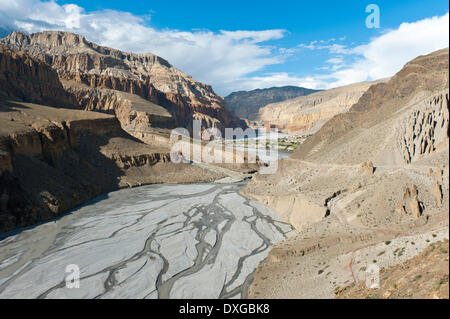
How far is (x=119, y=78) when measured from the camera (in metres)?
119

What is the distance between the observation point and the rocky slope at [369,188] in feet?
59.6

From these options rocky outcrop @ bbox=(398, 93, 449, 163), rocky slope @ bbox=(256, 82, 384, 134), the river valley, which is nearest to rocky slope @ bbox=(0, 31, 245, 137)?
rocky slope @ bbox=(256, 82, 384, 134)

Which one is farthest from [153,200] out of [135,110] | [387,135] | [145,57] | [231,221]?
[145,57]

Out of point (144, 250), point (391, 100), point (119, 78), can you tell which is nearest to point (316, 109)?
point (119, 78)

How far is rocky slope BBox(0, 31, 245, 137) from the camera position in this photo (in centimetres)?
10669

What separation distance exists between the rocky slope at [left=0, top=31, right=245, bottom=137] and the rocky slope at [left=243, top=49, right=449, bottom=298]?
245ft

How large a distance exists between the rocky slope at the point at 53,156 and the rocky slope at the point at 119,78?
33.1 metres

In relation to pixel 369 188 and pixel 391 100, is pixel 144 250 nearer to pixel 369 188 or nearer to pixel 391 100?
pixel 369 188

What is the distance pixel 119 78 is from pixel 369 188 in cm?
11437

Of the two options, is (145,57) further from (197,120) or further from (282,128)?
(282,128)

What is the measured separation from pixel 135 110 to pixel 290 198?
80.0 m

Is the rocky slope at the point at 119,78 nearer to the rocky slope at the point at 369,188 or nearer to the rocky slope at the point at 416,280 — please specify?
the rocky slope at the point at 369,188

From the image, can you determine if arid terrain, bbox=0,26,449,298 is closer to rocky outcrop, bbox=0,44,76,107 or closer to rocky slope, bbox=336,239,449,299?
rocky slope, bbox=336,239,449,299

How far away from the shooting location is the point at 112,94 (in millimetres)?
106562
